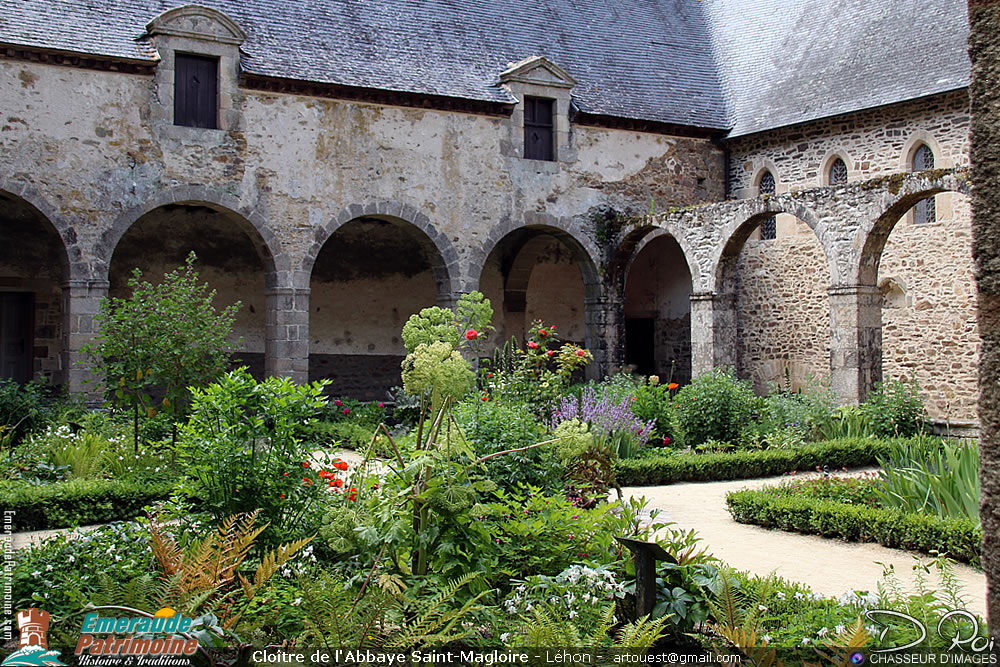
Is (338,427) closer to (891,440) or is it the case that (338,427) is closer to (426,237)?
(426,237)

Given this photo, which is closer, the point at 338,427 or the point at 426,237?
the point at 338,427

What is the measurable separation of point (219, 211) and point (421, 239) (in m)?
3.10

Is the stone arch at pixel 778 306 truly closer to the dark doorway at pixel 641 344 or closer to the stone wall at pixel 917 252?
the stone wall at pixel 917 252

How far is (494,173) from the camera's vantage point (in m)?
14.8

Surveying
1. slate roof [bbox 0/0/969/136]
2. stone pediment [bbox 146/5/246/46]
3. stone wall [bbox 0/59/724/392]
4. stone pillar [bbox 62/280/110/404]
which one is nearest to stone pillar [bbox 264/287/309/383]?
stone wall [bbox 0/59/724/392]

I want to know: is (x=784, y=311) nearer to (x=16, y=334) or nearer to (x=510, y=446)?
(x=510, y=446)

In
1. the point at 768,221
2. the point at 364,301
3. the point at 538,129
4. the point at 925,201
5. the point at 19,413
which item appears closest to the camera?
the point at 19,413

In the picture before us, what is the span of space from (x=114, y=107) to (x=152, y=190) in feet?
3.90

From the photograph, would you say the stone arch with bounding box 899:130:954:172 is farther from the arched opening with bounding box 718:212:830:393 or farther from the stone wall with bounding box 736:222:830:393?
the stone wall with bounding box 736:222:830:393

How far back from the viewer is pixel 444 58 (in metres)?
14.9

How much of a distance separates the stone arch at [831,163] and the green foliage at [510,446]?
9746mm

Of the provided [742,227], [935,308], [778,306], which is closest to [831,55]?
[742,227]

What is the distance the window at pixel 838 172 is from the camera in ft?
48.6

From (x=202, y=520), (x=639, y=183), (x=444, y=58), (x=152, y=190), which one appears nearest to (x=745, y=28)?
(x=639, y=183)
